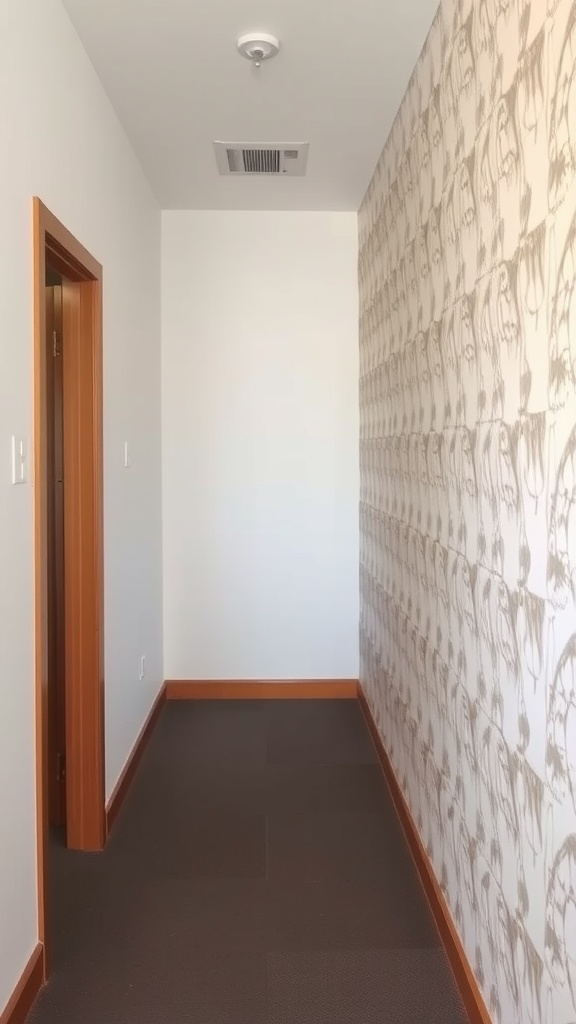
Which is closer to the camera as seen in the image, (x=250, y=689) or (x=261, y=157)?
(x=261, y=157)

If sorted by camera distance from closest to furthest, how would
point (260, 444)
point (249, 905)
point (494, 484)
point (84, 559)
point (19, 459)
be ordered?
point (494, 484), point (19, 459), point (249, 905), point (84, 559), point (260, 444)

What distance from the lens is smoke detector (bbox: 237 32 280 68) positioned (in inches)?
89.3

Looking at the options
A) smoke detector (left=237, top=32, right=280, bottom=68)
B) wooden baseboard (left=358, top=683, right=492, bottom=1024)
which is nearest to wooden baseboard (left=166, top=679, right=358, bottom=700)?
wooden baseboard (left=358, top=683, right=492, bottom=1024)

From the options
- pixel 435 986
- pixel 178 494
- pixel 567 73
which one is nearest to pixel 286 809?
pixel 435 986

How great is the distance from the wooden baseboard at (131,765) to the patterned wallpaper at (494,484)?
1061 millimetres

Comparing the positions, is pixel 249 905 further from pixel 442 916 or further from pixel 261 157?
pixel 261 157

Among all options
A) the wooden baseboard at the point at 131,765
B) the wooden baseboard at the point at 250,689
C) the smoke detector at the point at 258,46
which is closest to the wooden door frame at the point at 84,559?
the wooden baseboard at the point at 131,765

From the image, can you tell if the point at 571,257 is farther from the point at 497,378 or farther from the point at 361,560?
the point at 361,560

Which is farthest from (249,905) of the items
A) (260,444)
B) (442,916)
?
(260,444)

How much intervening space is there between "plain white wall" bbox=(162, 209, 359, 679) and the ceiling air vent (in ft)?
2.00

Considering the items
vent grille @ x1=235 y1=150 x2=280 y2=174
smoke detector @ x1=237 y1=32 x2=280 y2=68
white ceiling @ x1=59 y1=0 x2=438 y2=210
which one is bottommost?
smoke detector @ x1=237 y1=32 x2=280 y2=68

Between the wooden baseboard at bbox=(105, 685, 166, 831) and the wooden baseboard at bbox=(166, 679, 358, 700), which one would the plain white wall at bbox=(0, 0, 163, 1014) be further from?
the wooden baseboard at bbox=(166, 679, 358, 700)

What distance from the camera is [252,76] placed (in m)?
2.51

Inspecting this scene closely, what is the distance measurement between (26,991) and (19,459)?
1256 mm
